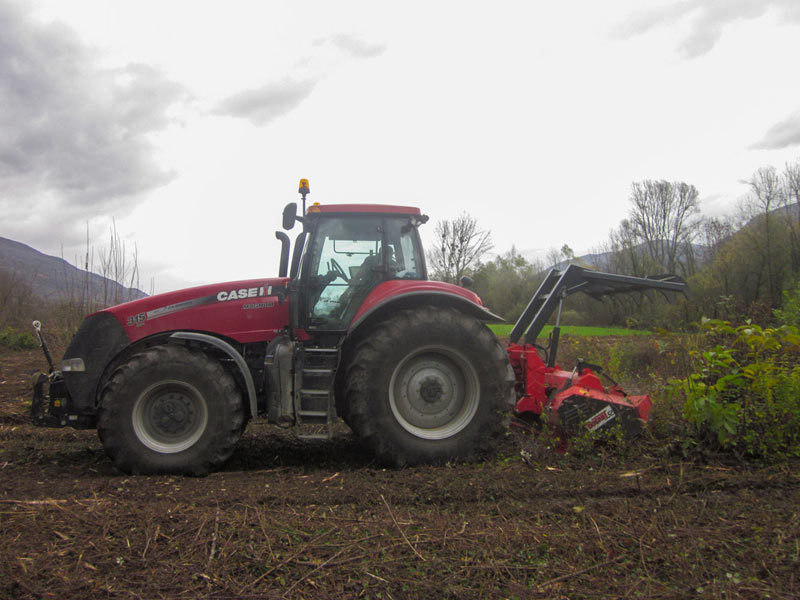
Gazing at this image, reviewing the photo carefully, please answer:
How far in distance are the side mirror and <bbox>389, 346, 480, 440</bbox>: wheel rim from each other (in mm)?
1513

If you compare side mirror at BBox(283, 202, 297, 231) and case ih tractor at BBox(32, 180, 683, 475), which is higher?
side mirror at BBox(283, 202, 297, 231)

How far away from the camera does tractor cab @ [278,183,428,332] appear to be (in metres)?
4.61

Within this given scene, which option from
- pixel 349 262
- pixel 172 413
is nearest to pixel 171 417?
pixel 172 413

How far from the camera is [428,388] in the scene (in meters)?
4.29

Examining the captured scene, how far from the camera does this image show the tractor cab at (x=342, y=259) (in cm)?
461

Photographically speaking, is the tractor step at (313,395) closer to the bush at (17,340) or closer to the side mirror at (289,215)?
the side mirror at (289,215)

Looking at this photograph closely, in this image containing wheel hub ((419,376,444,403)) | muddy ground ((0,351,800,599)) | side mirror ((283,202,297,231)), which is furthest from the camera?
side mirror ((283,202,297,231))

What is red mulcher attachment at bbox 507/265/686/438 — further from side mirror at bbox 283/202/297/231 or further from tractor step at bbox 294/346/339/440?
side mirror at bbox 283/202/297/231

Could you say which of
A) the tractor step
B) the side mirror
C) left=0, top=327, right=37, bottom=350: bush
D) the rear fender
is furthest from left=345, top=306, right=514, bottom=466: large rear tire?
left=0, top=327, right=37, bottom=350: bush

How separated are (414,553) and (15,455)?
410cm

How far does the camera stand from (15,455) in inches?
187

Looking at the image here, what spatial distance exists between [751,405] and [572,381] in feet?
4.51

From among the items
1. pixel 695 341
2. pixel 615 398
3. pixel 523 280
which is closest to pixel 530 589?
pixel 615 398

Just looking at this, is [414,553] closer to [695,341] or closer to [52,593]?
[52,593]
